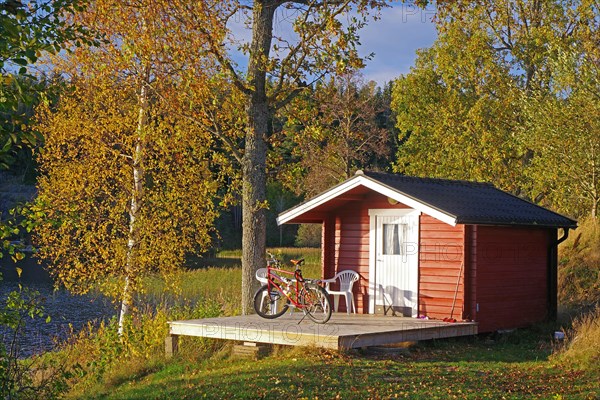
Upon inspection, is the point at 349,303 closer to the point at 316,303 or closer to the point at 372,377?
the point at 316,303

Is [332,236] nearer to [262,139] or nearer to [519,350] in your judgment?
[262,139]

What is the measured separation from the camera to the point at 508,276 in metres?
15.7

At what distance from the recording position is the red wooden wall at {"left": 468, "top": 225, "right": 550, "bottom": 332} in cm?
1478

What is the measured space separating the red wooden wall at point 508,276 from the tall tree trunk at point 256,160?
13.7 feet

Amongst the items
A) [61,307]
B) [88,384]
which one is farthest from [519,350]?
[61,307]

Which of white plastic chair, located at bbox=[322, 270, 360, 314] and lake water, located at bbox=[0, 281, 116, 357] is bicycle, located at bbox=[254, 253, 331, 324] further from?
lake water, located at bbox=[0, 281, 116, 357]

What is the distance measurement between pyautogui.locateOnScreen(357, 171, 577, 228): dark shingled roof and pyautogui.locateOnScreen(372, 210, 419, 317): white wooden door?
0.66 m

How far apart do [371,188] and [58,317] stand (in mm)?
11796

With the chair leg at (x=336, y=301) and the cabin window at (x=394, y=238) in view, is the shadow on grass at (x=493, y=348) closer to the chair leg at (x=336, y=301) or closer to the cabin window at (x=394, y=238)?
the cabin window at (x=394, y=238)

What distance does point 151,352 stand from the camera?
14602 millimetres

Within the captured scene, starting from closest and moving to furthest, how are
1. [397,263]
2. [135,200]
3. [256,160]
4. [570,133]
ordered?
[397,263] → [256,160] → [135,200] → [570,133]

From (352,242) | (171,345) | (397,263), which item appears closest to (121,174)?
(171,345)

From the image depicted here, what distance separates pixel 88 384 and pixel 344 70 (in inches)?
280

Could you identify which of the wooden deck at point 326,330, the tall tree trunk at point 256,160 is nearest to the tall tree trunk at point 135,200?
the tall tree trunk at point 256,160
